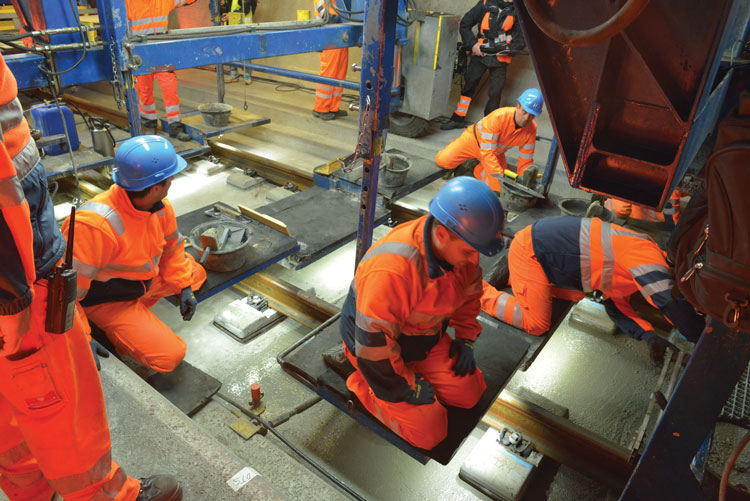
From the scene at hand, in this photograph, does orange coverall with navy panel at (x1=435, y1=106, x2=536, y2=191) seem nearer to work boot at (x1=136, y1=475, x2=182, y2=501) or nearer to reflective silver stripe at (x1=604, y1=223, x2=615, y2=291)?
reflective silver stripe at (x1=604, y1=223, x2=615, y2=291)

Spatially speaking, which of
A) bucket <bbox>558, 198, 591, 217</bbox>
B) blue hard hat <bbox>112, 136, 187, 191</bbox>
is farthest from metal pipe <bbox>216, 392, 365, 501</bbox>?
bucket <bbox>558, 198, 591, 217</bbox>

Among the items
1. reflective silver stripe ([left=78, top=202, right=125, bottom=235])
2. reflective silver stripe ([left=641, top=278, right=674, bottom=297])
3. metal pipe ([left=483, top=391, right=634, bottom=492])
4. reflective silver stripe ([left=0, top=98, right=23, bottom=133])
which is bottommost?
metal pipe ([left=483, top=391, right=634, bottom=492])

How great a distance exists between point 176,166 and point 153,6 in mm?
4317

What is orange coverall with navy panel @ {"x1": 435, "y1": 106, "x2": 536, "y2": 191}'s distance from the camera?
18.5ft

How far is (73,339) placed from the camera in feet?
5.74

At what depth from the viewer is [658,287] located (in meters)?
3.09

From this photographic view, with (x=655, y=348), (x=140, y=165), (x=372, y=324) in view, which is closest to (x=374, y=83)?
(x=140, y=165)

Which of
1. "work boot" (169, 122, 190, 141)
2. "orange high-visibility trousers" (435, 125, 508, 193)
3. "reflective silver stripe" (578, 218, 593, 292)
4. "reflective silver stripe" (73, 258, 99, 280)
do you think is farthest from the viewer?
"work boot" (169, 122, 190, 141)

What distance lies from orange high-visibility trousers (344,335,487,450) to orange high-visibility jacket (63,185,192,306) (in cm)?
147

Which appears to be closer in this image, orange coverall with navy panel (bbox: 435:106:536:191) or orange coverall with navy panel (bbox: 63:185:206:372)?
orange coverall with navy panel (bbox: 63:185:206:372)

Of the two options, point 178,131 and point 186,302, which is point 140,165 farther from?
point 178,131

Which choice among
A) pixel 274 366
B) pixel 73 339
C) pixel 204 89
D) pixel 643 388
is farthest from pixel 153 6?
pixel 643 388

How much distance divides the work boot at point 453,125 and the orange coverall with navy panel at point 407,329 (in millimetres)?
5872

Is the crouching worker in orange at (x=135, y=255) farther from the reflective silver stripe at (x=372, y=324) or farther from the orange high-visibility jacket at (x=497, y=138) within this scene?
the orange high-visibility jacket at (x=497, y=138)
